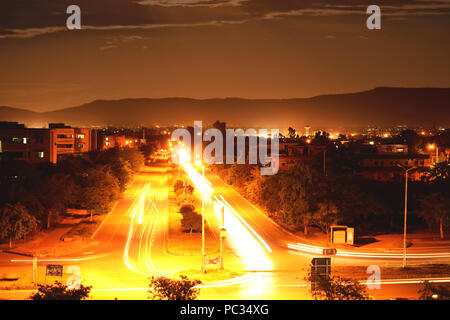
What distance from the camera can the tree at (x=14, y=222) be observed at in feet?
97.0

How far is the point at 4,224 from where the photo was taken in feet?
96.9

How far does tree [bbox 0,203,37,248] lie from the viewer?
97.0 ft

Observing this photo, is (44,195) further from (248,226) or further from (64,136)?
(64,136)

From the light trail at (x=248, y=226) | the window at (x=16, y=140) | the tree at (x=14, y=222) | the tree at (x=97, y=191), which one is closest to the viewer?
the tree at (x=14, y=222)

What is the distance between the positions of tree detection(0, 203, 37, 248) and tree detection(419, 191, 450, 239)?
1071 inches

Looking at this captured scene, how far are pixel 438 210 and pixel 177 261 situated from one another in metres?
19.1

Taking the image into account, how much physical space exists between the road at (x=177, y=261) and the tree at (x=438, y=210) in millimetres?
8434

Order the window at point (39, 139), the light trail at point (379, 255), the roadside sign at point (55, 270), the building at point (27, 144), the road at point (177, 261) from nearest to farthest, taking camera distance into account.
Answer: the road at point (177, 261), the roadside sign at point (55, 270), the light trail at point (379, 255), the building at point (27, 144), the window at point (39, 139)

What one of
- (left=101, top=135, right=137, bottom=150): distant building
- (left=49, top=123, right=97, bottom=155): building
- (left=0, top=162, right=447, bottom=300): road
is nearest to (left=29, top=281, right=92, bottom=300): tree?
(left=0, top=162, right=447, bottom=300): road

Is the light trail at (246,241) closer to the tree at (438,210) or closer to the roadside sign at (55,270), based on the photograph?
the roadside sign at (55,270)

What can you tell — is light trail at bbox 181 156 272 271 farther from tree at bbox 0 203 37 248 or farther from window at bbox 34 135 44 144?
window at bbox 34 135 44 144

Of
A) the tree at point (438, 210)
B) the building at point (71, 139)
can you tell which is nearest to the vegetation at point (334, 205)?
the tree at point (438, 210)
